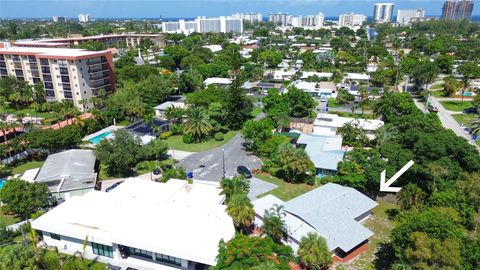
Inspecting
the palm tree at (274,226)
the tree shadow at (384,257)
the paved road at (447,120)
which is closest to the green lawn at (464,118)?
the paved road at (447,120)

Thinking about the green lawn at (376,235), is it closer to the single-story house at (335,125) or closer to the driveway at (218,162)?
the driveway at (218,162)

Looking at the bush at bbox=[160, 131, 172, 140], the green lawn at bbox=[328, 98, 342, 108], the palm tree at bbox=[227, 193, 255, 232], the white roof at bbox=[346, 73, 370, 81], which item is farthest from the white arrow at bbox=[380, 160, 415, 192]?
the white roof at bbox=[346, 73, 370, 81]

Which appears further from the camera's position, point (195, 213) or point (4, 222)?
point (4, 222)

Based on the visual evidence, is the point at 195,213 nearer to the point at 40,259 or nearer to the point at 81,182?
the point at 40,259

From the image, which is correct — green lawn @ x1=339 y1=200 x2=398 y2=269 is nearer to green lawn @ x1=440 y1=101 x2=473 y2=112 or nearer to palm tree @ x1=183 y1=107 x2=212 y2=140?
palm tree @ x1=183 y1=107 x2=212 y2=140

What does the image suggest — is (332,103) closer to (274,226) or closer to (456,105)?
(456,105)

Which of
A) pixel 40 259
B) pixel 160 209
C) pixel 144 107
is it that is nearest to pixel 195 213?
pixel 160 209
